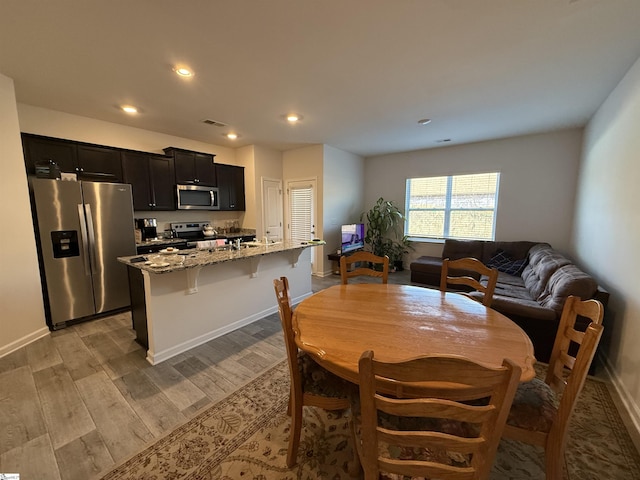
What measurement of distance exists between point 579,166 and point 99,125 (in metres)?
7.34

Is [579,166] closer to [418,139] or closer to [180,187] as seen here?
[418,139]

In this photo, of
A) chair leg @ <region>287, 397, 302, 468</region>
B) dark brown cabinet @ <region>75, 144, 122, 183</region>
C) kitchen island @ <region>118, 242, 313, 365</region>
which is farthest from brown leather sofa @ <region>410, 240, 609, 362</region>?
dark brown cabinet @ <region>75, 144, 122, 183</region>

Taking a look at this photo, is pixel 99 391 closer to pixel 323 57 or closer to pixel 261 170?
pixel 323 57

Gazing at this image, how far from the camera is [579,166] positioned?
13.4 feet

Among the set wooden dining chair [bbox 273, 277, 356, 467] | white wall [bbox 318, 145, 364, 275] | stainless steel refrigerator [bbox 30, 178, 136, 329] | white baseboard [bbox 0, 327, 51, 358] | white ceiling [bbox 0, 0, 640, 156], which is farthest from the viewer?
white wall [bbox 318, 145, 364, 275]

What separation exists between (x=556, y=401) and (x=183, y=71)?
3561 mm

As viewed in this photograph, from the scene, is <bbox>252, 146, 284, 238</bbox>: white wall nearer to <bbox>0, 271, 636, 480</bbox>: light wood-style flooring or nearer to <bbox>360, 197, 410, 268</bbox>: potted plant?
<bbox>360, 197, 410, 268</bbox>: potted plant

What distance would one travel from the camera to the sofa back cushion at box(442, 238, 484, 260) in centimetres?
469

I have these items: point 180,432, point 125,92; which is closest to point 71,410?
point 180,432

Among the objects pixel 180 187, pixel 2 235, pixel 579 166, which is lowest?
pixel 2 235

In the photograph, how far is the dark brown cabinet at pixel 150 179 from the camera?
3832 mm

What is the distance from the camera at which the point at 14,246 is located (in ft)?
8.36

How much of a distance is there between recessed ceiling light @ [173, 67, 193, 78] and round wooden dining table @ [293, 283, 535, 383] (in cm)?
237

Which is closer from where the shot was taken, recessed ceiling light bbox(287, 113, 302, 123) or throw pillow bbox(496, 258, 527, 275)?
recessed ceiling light bbox(287, 113, 302, 123)
